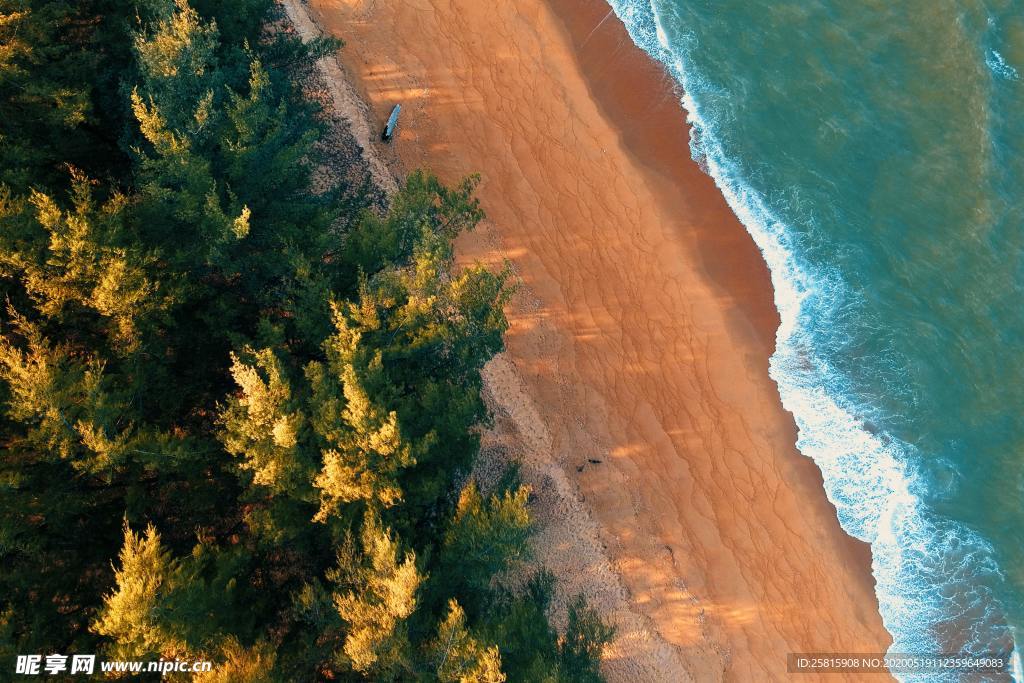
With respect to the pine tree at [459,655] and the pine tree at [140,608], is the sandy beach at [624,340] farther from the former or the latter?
the pine tree at [140,608]

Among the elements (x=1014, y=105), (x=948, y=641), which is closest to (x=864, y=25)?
(x=1014, y=105)

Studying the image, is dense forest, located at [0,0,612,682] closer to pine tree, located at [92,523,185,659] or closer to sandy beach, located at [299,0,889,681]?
pine tree, located at [92,523,185,659]

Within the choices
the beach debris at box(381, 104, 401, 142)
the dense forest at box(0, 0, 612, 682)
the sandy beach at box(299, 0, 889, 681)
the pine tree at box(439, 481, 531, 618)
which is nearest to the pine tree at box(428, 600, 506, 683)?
the dense forest at box(0, 0, 612, 682)

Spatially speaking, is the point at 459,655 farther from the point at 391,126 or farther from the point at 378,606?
the point at 391,126

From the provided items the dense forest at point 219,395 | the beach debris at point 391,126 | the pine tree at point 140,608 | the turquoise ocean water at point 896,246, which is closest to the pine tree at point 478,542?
the dense forest at point 219,395

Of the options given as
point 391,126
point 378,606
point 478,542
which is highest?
point 391,126

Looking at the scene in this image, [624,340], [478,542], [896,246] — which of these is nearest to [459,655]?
[478,542]

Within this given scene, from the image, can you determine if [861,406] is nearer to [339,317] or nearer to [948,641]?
[948,641]
